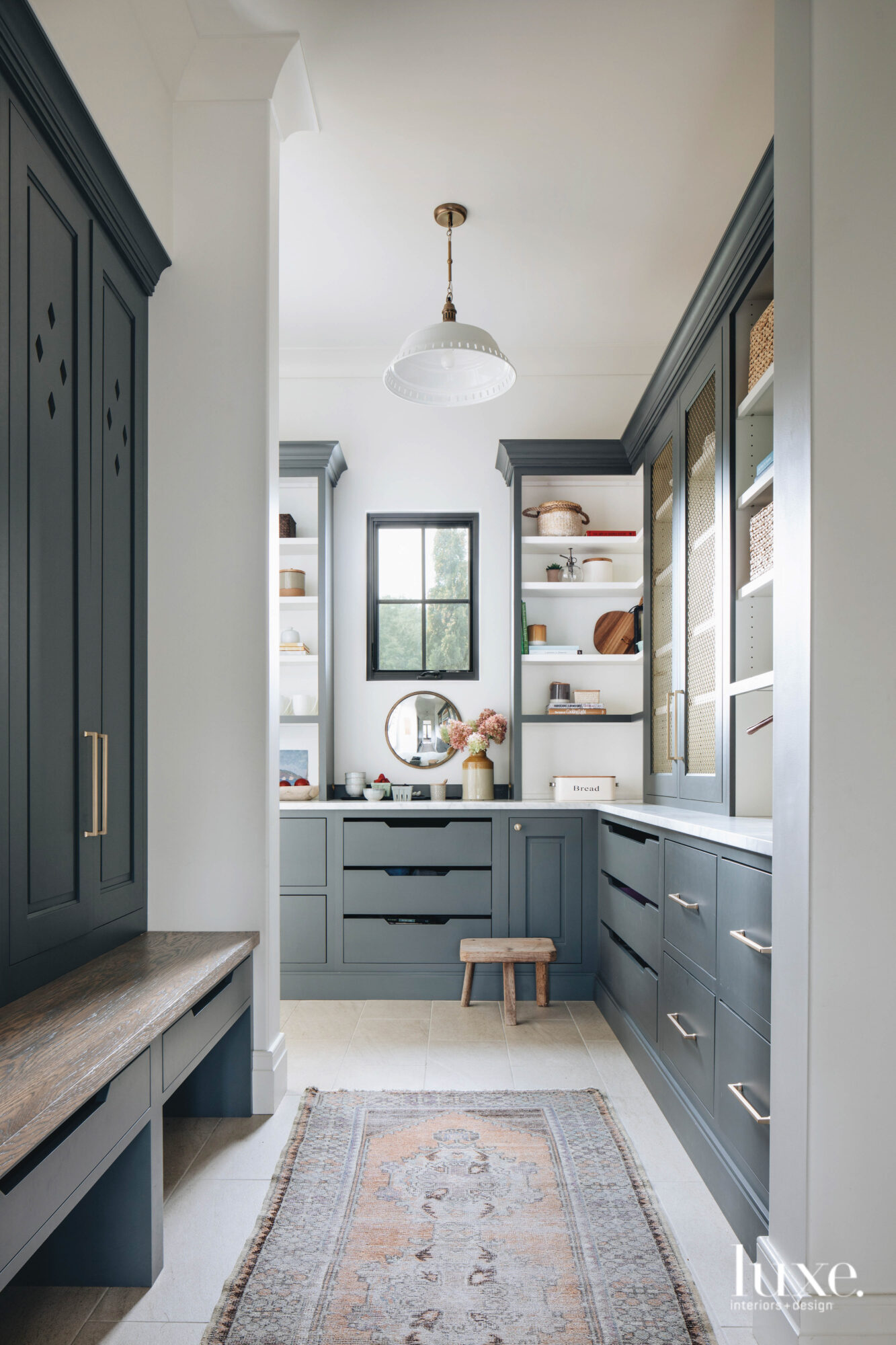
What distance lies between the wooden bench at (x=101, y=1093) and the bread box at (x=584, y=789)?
76.2 inches

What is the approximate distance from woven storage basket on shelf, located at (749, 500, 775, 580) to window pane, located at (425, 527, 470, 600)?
6.59 feet

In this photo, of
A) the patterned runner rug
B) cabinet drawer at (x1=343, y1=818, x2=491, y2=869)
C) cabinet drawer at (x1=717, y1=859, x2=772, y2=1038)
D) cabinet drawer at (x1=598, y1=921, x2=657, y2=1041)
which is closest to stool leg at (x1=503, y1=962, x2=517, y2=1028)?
cabinet drawer at (x1=598, y1=921, x2=657, y2=1041)

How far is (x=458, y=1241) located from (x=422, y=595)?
2.99m

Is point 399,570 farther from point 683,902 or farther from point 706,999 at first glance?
point 706,999

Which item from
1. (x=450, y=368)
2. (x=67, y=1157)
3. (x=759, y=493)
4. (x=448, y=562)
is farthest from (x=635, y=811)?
(x=67, y=1157)

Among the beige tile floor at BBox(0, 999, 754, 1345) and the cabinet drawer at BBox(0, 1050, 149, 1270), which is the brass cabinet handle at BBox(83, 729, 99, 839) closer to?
the cabinet drawer at BBox(0, 1050, 149, 1270)

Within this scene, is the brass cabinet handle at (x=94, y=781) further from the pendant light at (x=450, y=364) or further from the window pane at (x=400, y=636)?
the window pane at (x=400, y=636)

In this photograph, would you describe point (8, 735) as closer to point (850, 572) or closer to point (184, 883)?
point (184, 883)

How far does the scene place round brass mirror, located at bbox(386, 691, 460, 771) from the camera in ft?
14.1

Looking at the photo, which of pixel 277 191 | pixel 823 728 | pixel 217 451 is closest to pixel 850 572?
pixel 823 728

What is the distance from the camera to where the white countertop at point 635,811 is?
6.43ft

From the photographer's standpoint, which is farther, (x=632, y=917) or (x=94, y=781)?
(x=632, y=917)

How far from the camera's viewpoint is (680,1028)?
2348 mm

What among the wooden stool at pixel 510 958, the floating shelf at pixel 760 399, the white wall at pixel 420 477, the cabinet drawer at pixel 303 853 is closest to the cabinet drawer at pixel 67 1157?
the wooden stool at pixel 510 958
